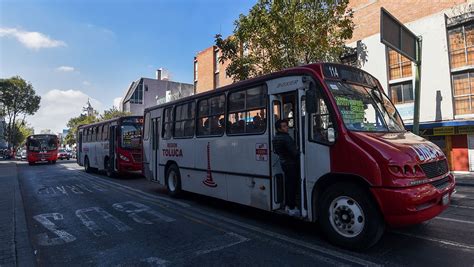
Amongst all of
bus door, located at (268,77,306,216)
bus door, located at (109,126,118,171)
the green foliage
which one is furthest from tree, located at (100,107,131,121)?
bus door, located at (268,77,306,216)

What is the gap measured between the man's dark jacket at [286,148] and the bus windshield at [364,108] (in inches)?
42.4

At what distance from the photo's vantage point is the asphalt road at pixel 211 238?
15.4 ft

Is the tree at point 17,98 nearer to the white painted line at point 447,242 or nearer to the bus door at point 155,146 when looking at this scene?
the bus door at point 155,146

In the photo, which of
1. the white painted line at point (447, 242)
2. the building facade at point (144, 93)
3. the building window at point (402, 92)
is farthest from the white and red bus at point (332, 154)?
the building facade at point (144, 93)

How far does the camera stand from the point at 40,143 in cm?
3162

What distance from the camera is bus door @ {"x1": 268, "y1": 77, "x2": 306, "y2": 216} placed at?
579 cm

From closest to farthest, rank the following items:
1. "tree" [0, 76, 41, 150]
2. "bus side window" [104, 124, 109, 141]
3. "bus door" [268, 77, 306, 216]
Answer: "bus door" [268, 77, 306, 216], "bus side window" [104, 124, 109, 141], "tree" [0, 76, 41, 150]

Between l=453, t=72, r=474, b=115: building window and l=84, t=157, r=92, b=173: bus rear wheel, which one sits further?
l=84, t=157, r=92, b=173: bus rear wheel

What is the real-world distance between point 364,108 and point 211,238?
11.0ft

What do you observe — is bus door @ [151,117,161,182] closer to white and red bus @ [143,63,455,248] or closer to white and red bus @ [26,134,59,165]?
white and red bus @ [143,63,455,248]

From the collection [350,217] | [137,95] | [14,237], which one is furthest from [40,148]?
[137,95]

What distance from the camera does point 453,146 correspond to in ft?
58.2

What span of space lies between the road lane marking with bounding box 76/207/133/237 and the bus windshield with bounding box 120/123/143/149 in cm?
738

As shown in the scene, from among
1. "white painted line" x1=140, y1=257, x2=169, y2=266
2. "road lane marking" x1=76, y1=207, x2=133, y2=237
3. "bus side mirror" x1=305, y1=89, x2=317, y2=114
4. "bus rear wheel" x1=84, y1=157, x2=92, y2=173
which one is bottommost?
"white painted line" x1=140, y1=257, x2=169, y2=266
